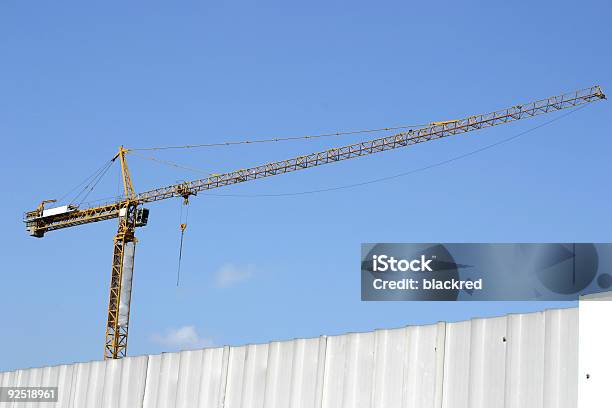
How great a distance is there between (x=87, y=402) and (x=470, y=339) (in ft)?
31.4

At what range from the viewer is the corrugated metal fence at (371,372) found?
13195mm

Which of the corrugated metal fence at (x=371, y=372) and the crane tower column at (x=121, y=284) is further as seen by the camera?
the crane tower column at (x=121, y=284)

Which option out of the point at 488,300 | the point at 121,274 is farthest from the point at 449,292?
the point at 121,274

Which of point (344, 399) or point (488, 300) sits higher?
point (488, 300)

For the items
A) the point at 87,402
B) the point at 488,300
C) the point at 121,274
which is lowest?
the point at 87,402

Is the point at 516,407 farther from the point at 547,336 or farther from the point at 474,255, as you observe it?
the point at 474,255

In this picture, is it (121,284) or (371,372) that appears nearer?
(371,372)

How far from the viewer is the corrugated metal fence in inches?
520

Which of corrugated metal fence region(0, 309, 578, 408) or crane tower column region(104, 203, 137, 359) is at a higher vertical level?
crane tower column region(104, 203, 137, 359)

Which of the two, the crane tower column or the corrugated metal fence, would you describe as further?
the crane tower column

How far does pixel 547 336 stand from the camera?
13.2 metres

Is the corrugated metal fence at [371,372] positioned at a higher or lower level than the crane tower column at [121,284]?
lower

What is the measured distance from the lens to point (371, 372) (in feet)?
50.6

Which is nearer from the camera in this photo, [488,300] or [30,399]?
[30,399]
